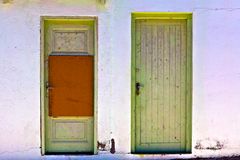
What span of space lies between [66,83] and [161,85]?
1556mm

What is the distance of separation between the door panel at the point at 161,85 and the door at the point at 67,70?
31.5 inches

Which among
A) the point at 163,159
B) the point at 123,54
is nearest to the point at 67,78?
the point at 123,54

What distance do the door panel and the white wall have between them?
0.23 metres

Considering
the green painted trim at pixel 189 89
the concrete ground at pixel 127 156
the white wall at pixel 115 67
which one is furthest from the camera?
the green painted trim at pixel 189 89

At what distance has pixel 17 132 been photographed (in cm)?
813

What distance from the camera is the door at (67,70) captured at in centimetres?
819

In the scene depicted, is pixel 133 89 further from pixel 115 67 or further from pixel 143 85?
pixel 115 67

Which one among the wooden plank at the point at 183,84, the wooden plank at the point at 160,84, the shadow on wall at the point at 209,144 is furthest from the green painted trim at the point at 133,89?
the shadow on wall at the point at 209,144

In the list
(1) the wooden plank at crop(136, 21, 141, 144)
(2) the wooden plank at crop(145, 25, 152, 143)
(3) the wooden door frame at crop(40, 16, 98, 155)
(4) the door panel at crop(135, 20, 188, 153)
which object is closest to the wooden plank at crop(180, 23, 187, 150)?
(4) the door panel at crop(135, 20, 188, 153)

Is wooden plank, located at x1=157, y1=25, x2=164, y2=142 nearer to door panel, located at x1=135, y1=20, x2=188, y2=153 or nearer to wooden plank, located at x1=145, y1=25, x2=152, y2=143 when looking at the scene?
door panel, located at x1=135, y1=20, x2=188, y2=153

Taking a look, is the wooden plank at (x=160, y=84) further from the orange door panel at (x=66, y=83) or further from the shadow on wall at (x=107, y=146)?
the orange door panel at (x=66, y=83)

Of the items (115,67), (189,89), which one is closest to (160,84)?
(189,89)

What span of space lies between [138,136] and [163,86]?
3.02 feet

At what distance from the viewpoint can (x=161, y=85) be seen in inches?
329
